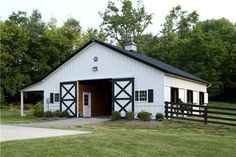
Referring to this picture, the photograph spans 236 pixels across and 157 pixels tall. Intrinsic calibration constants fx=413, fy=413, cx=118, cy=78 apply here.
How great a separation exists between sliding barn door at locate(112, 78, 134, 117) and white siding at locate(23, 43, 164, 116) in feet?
1.06

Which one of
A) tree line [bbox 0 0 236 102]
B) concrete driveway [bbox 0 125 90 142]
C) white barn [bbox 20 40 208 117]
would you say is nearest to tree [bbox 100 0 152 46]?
tree line [bbox 0 0 236 102]

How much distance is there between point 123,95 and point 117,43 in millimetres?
34439

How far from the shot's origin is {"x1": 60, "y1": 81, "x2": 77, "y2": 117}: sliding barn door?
29.0 metres

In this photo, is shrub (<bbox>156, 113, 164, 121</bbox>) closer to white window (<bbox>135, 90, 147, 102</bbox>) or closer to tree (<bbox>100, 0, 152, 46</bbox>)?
white window (<bbox>135, 90, 147, 102</bbox>)

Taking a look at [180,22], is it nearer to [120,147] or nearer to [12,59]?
[12,59]

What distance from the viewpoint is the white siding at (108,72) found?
82.0 ft

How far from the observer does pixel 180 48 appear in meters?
52.2

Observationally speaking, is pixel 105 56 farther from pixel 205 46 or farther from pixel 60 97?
pixel 205 46

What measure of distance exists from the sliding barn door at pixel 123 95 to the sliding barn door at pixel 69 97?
360cm

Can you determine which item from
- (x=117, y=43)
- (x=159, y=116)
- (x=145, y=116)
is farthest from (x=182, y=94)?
(x=117, y=43)

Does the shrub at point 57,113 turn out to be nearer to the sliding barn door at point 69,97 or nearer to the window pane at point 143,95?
the sliding barn door at point 69,97

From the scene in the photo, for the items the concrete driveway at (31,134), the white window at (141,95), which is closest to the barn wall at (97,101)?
the white window at (141,95)

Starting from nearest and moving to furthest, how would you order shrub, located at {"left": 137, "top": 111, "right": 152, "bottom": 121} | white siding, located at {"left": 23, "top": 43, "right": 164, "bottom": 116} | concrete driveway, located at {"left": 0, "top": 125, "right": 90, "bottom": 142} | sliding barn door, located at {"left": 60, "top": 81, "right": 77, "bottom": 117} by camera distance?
concrete driveway, located at {"left": 0, "top": 125, "right": 90, "bottom": 142} < shrub, located at {"left": 137, "top": 111, "right": 152, "bottom": 121} < white siding, located at {"left": 23, "top": 43, "right": 164, "bottom": 116} < sliding barn door, located at {"left": 60, "top": 81, "right": 77, "bottom": 117}

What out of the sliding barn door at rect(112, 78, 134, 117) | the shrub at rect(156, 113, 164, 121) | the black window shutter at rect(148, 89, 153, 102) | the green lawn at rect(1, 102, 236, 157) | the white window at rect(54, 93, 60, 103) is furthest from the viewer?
the white window at rect(54, 93, 60, 103)
